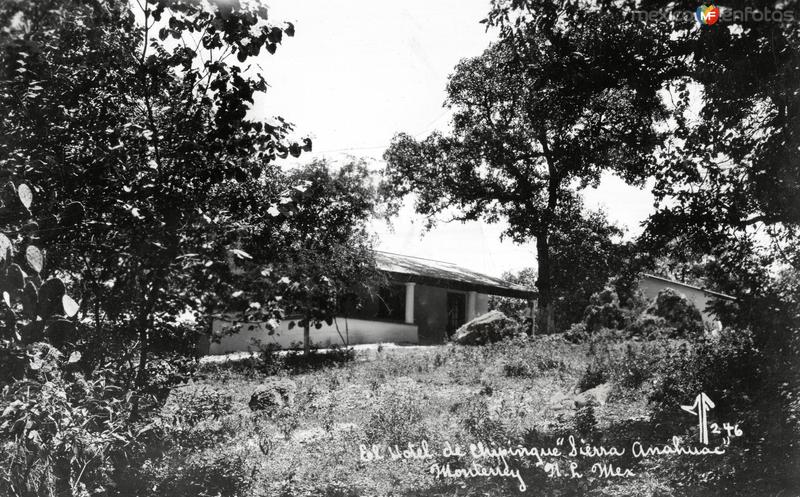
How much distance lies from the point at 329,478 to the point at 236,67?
428cm

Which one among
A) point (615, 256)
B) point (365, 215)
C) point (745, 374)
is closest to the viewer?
point (745, 374)

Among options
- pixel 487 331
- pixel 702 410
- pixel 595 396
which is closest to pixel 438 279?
pixel 487 331

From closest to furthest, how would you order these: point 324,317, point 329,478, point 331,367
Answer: point 324,317, point 329,478, point 331,367

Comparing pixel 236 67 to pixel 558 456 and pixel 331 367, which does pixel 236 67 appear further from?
pixel 331 367

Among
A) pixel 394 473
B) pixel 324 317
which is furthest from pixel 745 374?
pixel 324 317

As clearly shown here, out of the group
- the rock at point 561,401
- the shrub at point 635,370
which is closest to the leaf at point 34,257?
the rock at point 561,401

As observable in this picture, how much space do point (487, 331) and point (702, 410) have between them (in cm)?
1072

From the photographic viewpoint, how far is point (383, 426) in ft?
24.6

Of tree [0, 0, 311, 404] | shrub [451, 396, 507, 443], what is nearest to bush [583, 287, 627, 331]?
shrub [451, 396, 507, 443]

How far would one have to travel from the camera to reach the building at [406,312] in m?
18.1

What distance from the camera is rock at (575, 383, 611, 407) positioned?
7.96m

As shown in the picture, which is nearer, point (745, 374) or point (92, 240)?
point (92, 240)

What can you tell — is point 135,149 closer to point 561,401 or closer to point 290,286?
point 290,286

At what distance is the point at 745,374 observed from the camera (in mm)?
6941
